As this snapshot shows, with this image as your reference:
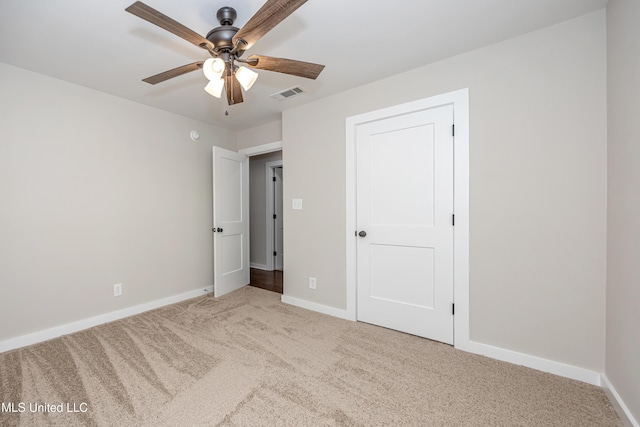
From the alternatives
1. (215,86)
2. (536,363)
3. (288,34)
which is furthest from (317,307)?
(288,34)

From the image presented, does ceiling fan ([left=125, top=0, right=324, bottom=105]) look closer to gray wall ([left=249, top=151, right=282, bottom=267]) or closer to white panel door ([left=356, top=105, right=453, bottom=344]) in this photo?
white panel door ([left=356, top=105, right=453, bottom=344])

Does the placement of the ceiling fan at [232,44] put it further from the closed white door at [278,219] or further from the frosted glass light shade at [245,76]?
the closed white door at [278,219]

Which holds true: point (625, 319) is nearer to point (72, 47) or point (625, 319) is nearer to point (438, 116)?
point (438, 116)

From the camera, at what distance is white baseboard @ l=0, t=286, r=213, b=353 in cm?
216

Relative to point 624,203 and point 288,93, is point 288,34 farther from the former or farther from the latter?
point 624,203

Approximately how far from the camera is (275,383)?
1703 mm

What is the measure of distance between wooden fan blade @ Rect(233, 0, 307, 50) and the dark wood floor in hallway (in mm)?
3077

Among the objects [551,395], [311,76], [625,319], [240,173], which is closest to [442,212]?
[625,319]

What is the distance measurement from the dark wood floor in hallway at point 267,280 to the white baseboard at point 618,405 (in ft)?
10.2

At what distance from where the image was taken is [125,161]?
113 inches

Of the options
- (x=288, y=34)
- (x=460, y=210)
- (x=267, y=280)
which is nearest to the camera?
(x=288, y=34)

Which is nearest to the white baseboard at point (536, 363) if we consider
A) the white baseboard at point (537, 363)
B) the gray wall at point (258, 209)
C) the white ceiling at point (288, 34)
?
the white baseboard at point (537, 363)

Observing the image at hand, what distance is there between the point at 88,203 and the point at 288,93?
2.29 meters

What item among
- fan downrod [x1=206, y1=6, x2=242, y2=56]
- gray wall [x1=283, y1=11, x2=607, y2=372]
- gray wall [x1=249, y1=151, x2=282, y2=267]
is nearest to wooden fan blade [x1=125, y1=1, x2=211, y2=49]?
fan downrod [x1=206, y1=6, x2=242, y2=56]
